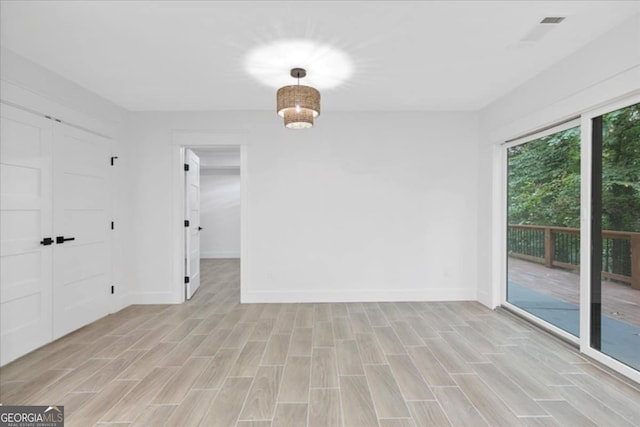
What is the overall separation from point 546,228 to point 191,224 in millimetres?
4526

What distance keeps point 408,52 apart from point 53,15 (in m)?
2.75

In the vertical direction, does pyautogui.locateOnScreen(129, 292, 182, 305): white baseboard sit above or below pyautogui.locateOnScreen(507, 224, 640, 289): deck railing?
below

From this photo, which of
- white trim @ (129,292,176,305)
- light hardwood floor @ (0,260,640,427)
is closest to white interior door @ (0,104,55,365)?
light hardwood floor @ (0,260,640,427)

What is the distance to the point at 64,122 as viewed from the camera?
310 cm

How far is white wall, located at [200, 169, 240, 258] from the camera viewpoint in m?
8.10

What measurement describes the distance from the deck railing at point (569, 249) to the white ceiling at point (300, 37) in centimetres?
163

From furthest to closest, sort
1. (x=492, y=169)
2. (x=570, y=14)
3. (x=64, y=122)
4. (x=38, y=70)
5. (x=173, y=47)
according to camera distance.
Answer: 1. (x=492, y=169)
2. (x=64, y=122)
3. (x=38, y=70)
4. (x=173, y=47)
5. (x=570, y=14)

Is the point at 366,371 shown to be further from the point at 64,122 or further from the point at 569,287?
the point at 64,122

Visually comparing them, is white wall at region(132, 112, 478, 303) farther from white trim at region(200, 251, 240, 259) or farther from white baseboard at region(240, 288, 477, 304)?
white trim at region(200, 251, 240, 259)

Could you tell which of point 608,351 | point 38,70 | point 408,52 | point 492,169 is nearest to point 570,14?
point 408,52

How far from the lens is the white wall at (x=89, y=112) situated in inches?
102

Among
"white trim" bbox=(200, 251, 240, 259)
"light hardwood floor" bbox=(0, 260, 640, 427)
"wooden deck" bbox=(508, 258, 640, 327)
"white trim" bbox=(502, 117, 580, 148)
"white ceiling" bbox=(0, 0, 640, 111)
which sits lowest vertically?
"light hardwood floor" bbox=(0, 260, 640, 427)

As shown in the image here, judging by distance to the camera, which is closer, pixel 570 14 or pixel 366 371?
pixel 570 14

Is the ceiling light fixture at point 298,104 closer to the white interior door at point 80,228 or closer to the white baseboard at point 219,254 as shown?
the white interior door at point 80,228
